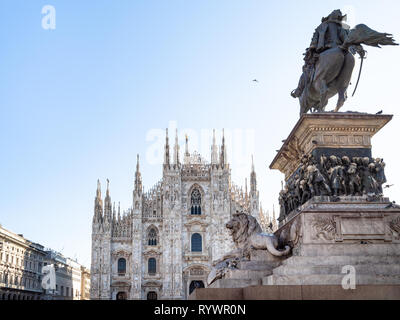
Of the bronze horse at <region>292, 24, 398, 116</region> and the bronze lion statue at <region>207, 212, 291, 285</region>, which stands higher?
the bronze horse at <region>292, 24, 398, 116</region>

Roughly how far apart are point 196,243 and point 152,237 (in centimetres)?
418

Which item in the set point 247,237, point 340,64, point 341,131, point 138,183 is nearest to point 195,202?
point 138,183

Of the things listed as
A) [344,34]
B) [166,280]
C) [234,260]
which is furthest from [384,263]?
[166,280]

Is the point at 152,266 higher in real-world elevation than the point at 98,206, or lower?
lower

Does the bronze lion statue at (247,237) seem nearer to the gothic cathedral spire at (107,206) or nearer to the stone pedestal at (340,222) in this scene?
the stone pedestal at (340,222)

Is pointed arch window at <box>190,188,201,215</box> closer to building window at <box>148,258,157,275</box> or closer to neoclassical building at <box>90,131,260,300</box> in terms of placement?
neoclassical building at <box>90,131,260,300</box>

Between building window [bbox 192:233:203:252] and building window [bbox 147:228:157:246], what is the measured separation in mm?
3591

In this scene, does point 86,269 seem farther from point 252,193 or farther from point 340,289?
point 340,289

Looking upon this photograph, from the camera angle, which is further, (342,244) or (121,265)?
(121,265)

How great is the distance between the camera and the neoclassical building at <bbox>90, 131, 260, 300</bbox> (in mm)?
44750

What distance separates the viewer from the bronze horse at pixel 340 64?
792cm

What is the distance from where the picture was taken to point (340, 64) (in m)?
8.11

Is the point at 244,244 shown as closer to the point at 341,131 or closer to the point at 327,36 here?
the point at 341,131

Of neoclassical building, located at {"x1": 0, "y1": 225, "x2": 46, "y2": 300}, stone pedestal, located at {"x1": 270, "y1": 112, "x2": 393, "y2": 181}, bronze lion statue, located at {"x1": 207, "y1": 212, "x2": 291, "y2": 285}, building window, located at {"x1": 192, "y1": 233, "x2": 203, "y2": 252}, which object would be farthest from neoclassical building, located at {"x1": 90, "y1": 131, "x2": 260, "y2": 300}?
stone pedestal, located at {"x1": 270, "y1": 112, "x2": 393, "y2": 181}
